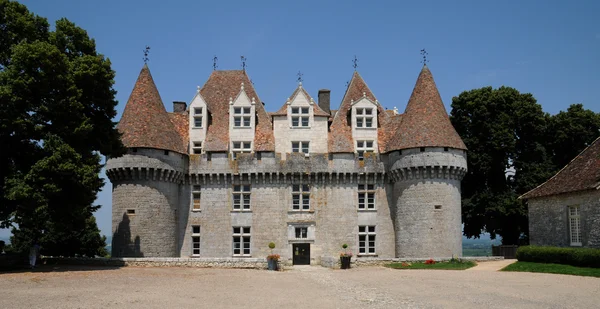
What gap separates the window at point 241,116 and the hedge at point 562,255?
64.8ft

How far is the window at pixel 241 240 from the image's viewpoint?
38.0m

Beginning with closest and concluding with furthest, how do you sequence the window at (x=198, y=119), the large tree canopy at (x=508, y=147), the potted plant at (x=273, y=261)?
the potted plant at (x=273, y=261) → the window at (x=198, y=119) → the large tree canopy at (x=508, y=147)

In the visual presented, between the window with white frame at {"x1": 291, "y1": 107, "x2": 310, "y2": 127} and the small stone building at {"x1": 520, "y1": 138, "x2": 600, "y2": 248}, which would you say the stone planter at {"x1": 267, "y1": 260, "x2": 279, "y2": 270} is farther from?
the small stone building at {"x1": 520, "y1": 138, "x2": 600, "y2": 248}

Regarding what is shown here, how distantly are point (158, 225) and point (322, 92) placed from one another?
617 inches

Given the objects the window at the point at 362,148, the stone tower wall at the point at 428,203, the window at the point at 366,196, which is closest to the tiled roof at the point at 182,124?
the window at the point at 362,148

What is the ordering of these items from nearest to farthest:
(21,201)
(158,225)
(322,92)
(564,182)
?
(21,201), (564,182), (158,225), (322,92)

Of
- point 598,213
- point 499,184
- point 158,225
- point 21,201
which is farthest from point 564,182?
point 21,201

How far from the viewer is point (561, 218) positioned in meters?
31.1

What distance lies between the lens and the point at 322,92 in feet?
139

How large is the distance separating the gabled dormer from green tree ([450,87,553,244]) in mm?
20035

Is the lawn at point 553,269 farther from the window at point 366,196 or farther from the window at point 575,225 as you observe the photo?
the window at point 366,196

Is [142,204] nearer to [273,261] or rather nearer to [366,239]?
[273,261]

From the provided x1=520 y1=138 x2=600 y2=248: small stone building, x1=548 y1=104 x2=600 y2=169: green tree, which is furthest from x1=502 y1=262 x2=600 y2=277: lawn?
x1=548 y1=104 x2=600 y2=169: green tree

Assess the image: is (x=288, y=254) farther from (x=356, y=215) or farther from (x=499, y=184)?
(x=499, y=184)
